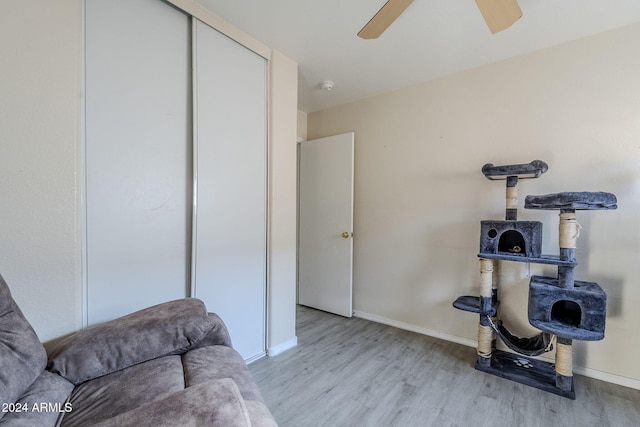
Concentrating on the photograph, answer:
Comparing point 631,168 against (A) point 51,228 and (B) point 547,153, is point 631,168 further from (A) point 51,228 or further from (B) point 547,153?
(A) point 51,228

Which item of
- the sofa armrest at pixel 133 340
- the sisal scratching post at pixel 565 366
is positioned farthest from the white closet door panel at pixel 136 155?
the sisal scratching post at pixel 565 366

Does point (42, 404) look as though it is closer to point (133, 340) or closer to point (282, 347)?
point (133, 340)

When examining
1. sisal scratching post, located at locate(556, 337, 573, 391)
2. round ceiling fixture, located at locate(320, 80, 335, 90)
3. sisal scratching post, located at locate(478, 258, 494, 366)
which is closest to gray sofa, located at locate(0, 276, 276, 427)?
sisal scratching post, located at locate(478, 258, 494, 366)

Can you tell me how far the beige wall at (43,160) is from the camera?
1.22m

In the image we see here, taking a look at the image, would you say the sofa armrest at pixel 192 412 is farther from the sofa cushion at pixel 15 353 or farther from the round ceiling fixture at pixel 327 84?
the round ceiling fixture at pixel 327 84

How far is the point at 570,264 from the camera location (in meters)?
1.81

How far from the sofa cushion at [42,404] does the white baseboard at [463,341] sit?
101 inches

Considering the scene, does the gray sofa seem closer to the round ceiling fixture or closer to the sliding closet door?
the sliding closet door

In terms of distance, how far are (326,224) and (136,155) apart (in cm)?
206

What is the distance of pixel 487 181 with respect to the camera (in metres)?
2.44

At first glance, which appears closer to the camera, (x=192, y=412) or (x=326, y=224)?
(x=192, y=412)

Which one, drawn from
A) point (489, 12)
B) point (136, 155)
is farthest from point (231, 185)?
point (489, 12)

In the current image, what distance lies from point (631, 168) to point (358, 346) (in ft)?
7.67

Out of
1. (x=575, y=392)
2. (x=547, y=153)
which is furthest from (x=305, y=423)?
(x=547, y=153)
